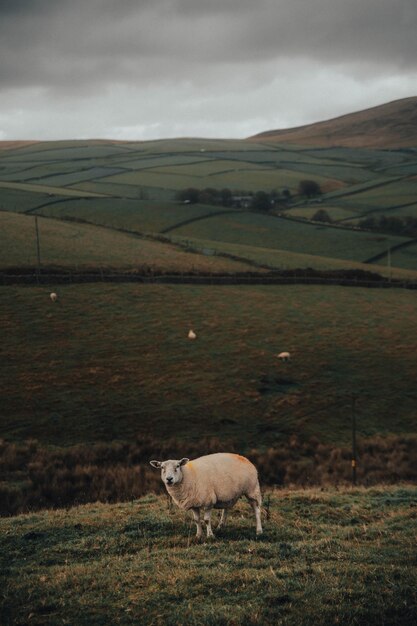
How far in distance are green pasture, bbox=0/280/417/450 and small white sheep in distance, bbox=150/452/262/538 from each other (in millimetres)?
15676

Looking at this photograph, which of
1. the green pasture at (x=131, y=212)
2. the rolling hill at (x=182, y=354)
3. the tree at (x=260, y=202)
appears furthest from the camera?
the tree at (x=260, y=202)

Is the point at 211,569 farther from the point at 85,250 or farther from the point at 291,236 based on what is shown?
the point at 291,236

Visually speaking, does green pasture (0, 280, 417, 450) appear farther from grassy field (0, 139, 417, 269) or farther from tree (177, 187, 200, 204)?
tree (177, 187, 200, 204)

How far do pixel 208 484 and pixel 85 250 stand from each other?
51897 mm

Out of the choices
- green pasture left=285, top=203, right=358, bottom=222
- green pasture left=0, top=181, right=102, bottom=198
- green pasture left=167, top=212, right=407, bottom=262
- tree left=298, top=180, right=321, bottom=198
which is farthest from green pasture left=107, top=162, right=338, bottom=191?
green pasture left=167, top=212, right=407, bottom=262

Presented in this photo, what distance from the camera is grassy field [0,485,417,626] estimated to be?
433 inches

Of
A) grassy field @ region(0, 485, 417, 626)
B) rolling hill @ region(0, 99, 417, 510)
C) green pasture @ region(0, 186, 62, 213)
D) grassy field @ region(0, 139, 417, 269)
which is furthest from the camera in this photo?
green pasture @ region(0, 186, 62, 213)

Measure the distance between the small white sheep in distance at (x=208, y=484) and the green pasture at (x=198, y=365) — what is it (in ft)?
51.4

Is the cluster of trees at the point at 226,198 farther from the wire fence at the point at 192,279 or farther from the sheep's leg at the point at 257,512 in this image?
the sheep's leg at the point at 257,512

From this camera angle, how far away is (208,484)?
606 inches

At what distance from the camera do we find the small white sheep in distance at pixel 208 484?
15203mm

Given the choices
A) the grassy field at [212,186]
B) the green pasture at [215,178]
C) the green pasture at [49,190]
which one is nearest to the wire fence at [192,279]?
the grassy field at [212,186]

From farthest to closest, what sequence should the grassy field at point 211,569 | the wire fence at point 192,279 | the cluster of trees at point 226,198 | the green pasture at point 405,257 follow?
1. the cluster of trees at point 226,198
2. the green pasture at point 405,257
3. the wire fence at point 192,279
4. the grassy field at point 211,569

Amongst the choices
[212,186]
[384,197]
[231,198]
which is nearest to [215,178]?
[212,186]
